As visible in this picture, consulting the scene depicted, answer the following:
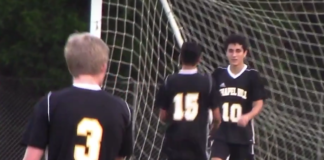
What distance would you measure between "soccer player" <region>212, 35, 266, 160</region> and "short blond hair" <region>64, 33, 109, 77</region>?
3.85m

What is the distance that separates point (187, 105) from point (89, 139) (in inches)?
136

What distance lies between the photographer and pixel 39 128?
3881mm

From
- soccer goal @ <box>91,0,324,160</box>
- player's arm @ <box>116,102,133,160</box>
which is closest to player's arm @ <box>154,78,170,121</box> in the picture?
soccer goal @ <box>91,0,324,160</box>

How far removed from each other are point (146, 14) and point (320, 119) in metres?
2.43

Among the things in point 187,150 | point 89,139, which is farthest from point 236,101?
point 89,139

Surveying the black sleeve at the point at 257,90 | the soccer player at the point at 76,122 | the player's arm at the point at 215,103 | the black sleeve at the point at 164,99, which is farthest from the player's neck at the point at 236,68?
the soccer player at the point at 76,122

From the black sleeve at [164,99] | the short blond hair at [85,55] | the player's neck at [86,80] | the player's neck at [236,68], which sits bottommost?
the black sleeve at [164,99]

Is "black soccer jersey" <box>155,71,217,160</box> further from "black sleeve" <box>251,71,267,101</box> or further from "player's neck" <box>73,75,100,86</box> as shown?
"player's neck" <box>73,75,100,86</box>

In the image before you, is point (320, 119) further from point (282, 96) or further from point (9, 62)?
point (9, 62)

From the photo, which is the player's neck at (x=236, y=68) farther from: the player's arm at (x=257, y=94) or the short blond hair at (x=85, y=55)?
the short blond hair at (x=85, y=55)

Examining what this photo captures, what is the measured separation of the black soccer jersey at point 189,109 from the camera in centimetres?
731

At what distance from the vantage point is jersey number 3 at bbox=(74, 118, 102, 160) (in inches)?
153

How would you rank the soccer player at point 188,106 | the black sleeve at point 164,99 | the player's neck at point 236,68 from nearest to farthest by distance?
the soccer player at point 188,106, the black sleeve at point 164,99, the player's neck at point 236,68

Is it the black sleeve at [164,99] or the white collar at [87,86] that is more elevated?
the white collar at [87,86]
